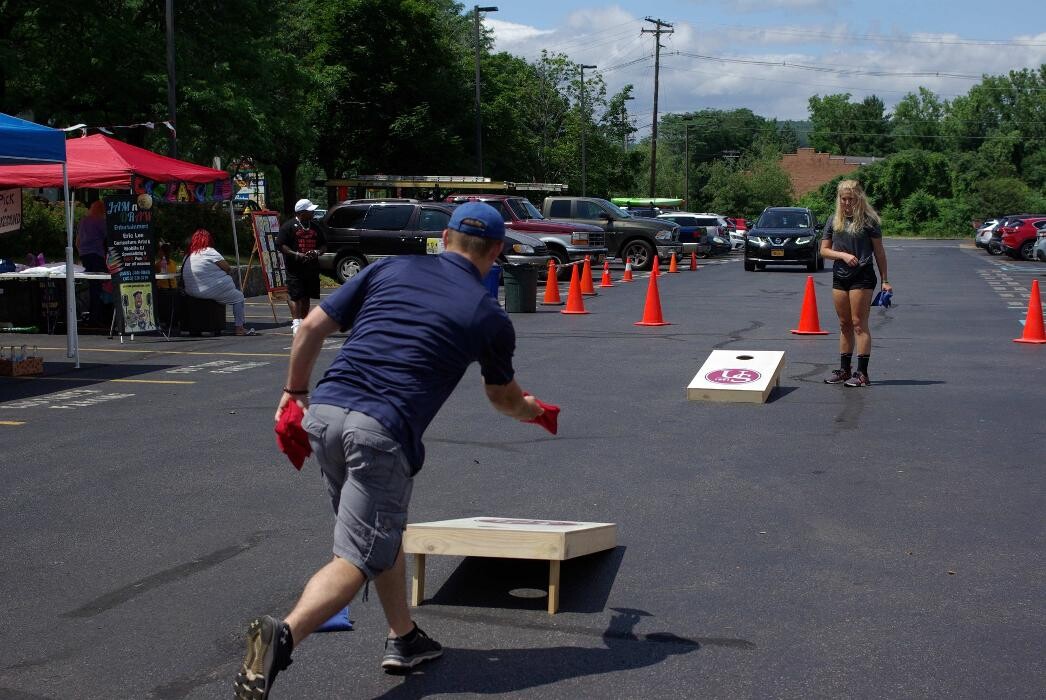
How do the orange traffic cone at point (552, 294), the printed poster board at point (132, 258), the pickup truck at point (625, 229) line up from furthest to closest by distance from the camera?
1. the pickup truck at point (625, 229)
2. the orange traffic cone at point (552, 294)
3. the printed poster board at point (132, 258)

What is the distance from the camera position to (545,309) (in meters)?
21.4

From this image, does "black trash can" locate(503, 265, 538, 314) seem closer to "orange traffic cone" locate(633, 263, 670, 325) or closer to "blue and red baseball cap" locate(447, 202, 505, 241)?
"orange traffic cone" locate(633, 263, 670, 325)

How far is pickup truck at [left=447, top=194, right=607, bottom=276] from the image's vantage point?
97.2ft

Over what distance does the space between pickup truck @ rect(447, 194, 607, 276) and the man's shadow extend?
24379mm

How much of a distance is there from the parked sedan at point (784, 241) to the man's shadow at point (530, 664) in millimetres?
29142

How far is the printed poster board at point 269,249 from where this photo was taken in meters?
20.9

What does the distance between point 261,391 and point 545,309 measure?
10285 mm

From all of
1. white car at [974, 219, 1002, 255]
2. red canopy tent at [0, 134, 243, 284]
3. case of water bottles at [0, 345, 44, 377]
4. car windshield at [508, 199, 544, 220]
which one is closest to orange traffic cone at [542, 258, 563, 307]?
red canopy tent at [0, 134, 243, 284]

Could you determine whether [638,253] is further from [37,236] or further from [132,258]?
[132,258]

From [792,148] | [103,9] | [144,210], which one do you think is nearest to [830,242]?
[144,210]

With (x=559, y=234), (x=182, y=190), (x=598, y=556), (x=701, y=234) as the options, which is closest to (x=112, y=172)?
(x=182, y=190)

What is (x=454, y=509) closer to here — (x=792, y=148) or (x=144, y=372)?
(x=144, y=372)

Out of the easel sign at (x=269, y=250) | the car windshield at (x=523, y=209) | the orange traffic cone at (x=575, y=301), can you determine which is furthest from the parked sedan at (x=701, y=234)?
the easel sign at (x=269, y=250)

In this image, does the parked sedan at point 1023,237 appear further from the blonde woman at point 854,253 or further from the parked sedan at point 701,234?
the blonde woman at point 854,253
